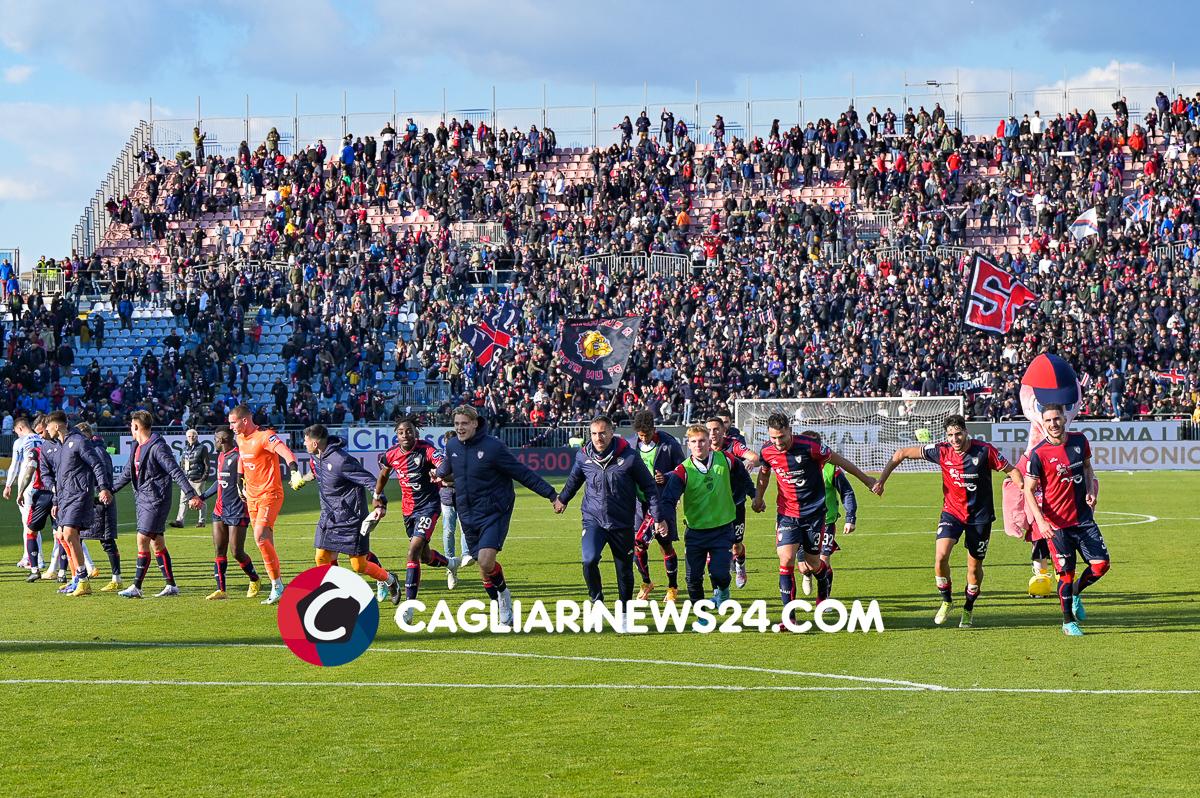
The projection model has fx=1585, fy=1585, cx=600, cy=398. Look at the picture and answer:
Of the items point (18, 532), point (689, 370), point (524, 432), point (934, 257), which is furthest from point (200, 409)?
point (934, 257)

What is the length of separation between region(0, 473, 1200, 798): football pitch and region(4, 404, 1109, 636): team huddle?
732 mm

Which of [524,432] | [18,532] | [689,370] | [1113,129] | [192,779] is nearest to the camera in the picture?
[192,779]

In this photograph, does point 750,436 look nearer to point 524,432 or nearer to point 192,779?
point 524,432

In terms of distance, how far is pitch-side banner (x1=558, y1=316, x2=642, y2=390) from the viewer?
48.4 meters

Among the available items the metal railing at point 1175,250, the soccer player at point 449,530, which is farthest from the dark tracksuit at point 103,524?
the metal railing at point 1175,250

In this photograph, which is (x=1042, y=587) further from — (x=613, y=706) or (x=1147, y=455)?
(x=1147, y=455)

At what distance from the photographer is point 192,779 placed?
8914mm

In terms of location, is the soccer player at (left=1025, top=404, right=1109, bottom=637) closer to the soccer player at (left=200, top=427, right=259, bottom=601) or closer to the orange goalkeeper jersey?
the orange goalkeeper jersey

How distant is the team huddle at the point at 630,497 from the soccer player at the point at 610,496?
0.5 inches

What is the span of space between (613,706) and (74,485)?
1045cm

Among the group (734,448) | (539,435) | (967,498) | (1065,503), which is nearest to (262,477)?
(734,448)

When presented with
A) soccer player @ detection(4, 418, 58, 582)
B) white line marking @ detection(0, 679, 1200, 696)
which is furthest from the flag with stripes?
white line marking @ detection(0, 679, 1200, 696)

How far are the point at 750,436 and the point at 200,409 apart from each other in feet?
55.8

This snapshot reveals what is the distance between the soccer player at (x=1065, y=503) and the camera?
14422mm
